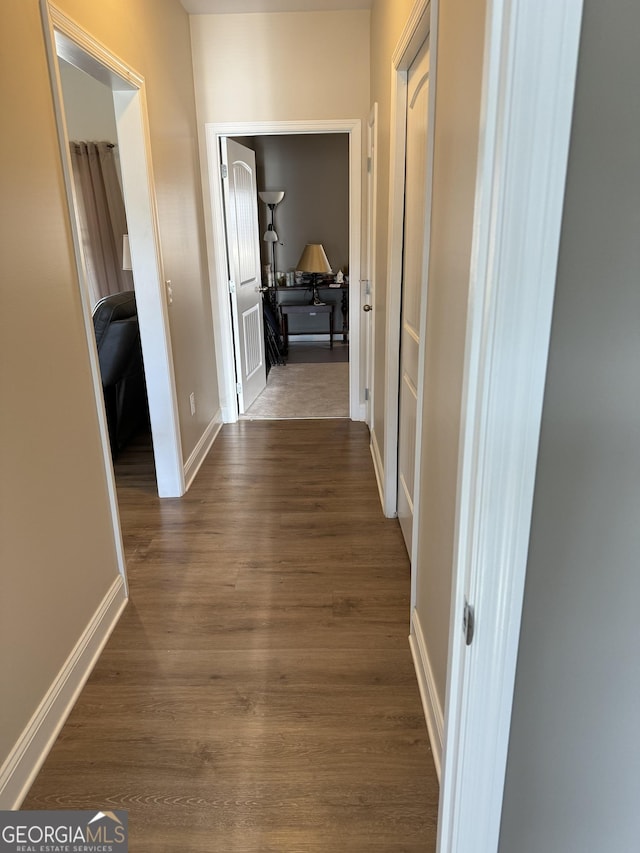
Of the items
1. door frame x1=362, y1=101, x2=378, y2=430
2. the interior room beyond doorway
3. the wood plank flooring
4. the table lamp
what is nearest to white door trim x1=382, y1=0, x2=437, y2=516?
the wood plank flooring

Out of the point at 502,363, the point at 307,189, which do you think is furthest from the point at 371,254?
the point at 307,189

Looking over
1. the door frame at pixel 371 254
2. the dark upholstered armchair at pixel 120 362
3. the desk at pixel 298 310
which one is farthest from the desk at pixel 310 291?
the dark upholstered armchair at pixel 120 362

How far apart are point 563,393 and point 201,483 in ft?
9.78

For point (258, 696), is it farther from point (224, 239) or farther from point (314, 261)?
point (314, 261)

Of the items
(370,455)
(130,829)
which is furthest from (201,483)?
(130,829)

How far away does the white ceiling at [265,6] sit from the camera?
352cm

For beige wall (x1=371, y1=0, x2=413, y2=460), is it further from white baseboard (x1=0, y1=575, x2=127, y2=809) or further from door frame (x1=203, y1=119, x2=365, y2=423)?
white baseboard (x1=0, y1=575, x2=127, y2=809)

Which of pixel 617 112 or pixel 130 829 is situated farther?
pixel 130 829

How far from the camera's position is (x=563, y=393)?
2.27 ft

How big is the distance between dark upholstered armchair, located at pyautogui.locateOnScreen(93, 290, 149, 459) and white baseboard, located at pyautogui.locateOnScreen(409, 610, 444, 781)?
2.39 metres

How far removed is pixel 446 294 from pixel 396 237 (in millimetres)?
1221

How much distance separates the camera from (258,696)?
188 cm

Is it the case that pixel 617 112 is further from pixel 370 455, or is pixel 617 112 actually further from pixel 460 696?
pixel 370 455

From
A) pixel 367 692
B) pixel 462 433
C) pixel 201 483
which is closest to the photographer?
pixel 462 433
